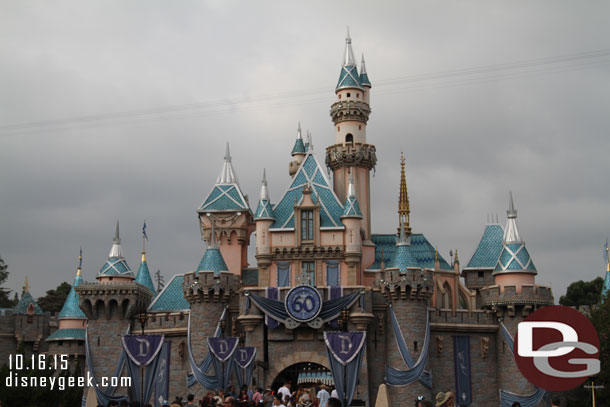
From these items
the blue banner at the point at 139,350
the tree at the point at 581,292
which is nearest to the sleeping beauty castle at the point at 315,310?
the blue banner at the point at 139,350

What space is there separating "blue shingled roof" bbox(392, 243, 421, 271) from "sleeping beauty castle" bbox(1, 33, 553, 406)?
78 millimetres

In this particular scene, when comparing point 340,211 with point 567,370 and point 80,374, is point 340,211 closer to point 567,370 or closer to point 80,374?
point 80,374

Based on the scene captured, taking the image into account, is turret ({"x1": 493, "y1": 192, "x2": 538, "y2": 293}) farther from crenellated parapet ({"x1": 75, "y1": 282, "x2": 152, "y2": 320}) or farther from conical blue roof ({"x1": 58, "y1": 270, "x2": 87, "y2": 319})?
conical blue roof ({"x1": 58, "y1": 270, "x2": 87, "y2": 319})

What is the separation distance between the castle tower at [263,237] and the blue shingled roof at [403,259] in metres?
7.71

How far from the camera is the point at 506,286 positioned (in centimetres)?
4553

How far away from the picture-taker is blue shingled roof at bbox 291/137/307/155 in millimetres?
59312

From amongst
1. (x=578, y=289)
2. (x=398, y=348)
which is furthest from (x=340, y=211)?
(x=578, y=289)

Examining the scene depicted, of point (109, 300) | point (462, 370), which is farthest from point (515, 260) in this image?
point (109, 300)

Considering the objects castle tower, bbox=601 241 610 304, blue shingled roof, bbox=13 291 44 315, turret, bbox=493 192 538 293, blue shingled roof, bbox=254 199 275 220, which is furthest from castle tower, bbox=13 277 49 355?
castle tower, bbox=601 241 610 304

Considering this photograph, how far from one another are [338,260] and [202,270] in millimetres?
7855

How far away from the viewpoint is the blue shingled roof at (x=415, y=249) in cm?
5175

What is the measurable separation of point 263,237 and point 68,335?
13899mm

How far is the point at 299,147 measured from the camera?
5953 cm

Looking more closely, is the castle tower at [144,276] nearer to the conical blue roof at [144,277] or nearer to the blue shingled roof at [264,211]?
the conical blue roof at [144,277]
